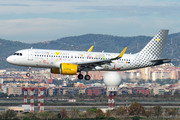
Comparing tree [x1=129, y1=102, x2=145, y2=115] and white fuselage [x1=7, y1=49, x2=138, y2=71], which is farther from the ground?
white fuselage [x1=7, y1=49, x2=138, y2=71]

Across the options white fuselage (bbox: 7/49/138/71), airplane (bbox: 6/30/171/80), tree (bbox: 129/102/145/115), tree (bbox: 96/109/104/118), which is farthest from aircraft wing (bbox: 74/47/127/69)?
tree (bbox: 129/102/145/115)

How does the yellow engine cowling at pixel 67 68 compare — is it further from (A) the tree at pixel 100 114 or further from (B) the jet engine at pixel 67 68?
(A) the tree at pixel 100 114

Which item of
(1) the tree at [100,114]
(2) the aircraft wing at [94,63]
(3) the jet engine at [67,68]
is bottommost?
(1) the tree at [100,114]

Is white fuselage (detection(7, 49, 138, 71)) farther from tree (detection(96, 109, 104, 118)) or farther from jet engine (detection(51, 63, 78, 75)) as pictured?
tree (detection(96, 109, 104, 118))

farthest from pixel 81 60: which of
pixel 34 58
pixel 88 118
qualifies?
pixel 88 118

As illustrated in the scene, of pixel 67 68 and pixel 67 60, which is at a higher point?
pixel 67 60

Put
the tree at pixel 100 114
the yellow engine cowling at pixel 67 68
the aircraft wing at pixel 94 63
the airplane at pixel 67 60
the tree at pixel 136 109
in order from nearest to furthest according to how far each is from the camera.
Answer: the aircraft wing at pixel 94 63 < the yellow engine cowling at pixel 67 68 < the airplane at pixel 67 60 < the tree at pixel 100 114 < the tree at pixel 136 109

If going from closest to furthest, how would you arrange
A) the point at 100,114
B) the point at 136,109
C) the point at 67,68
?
the point at 67,68
the point at 100,114
the point at 136,109

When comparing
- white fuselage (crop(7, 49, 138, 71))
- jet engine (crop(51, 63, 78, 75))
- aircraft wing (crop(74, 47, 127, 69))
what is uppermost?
white fuselage (crop(7, 49, 138, 71))

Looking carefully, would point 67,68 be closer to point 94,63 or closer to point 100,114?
point 94,63

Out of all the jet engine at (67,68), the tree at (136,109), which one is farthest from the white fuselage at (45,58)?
the tree at (136,109)

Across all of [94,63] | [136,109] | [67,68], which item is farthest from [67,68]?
[136,109]

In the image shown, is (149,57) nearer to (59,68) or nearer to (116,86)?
(59,68)

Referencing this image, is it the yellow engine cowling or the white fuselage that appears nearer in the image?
the yellow engine cowling
